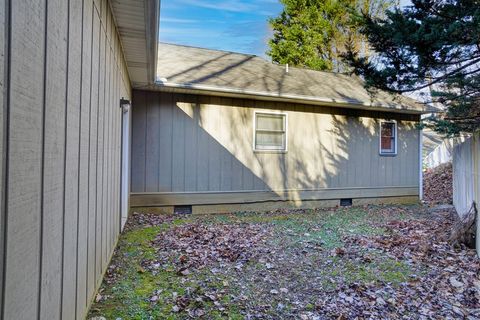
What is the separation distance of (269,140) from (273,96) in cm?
123

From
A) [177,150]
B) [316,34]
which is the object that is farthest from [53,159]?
[316,34]

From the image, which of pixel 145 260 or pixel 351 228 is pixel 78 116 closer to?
pixel 145 260

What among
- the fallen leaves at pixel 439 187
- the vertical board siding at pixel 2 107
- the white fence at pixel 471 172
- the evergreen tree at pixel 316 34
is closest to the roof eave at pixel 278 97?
the fallen leaves at pixel 439 187

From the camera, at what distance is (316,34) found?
745 inches

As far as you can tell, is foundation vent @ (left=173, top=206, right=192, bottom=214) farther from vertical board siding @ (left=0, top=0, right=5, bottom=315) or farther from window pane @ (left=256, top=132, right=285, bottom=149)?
vertical board siding @ (left=0, top=0, right=5, bottom=315)

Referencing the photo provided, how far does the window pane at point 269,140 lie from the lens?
9211mm

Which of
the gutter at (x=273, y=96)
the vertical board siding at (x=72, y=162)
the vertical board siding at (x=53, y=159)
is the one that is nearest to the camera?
the vertical board siding at (x=53, y=159)

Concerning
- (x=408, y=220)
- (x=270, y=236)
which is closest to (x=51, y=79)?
(x=270, y=236)

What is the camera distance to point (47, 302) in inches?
68.8

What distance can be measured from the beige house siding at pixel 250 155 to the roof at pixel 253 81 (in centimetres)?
40

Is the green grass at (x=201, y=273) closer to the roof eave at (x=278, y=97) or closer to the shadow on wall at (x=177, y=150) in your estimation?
the shadow on wall at (x=177, y=150)

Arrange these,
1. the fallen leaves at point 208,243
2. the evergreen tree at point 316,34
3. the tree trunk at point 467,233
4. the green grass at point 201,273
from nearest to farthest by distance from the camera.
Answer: the green grass at point 201,273 → the fallen leaves at point 208,243 → the tree trunk at point 467,233 → the evergreen tree at point 316,34

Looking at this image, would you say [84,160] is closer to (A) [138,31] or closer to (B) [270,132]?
(A) [138,31]

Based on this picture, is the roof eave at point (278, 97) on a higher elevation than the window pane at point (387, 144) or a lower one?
higher
